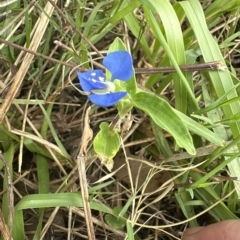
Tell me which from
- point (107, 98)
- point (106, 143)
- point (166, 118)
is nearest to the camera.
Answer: point (107, 98)

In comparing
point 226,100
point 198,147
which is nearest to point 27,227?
point 198,147

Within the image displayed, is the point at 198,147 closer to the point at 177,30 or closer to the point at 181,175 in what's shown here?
the point at 181,175

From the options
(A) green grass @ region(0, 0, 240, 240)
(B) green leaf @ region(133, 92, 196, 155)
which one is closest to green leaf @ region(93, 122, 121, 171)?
(A) green grass @ region(0, 0, 240, 240)

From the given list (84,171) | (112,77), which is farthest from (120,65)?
(84,171)

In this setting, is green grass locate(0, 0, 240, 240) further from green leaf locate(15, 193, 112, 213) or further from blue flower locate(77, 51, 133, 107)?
blue flower locate(77, 51, 133, 107)

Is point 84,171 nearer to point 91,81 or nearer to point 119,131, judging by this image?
point 119,131
